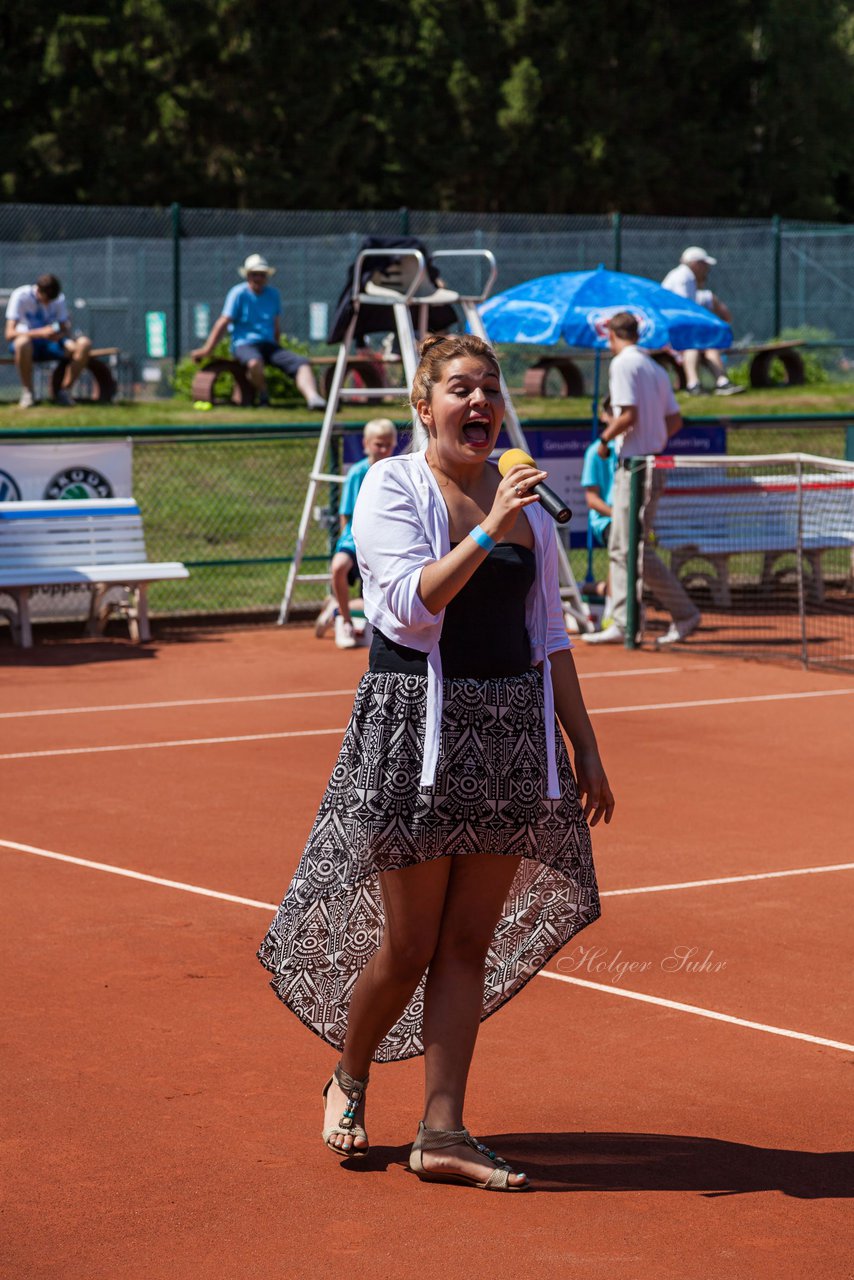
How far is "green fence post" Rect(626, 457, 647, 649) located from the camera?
13.7m

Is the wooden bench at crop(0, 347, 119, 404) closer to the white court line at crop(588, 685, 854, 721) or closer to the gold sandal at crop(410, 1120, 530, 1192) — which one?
the white court line at crop(588, 685, 854, 721)

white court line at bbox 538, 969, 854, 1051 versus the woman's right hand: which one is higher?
the woman's right hand

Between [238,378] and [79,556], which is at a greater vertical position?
[238,378]

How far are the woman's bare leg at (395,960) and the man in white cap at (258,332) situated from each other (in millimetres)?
15807

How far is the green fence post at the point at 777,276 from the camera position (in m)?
30.2

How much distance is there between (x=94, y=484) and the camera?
14.5 metres

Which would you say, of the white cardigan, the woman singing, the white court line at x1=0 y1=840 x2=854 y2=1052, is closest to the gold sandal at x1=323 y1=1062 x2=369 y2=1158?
the woman singing

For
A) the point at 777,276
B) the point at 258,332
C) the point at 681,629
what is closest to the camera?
the point at 681,629

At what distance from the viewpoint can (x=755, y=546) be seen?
50.2 feet

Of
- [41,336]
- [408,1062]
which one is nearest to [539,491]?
[408,1062]

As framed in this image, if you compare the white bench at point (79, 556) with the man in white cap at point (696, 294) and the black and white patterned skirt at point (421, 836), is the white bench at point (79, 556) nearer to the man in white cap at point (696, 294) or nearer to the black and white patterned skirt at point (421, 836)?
the man in white cap at point (696, 294)

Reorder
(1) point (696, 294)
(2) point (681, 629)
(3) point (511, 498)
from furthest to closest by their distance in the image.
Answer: (1) point (696, 294)
(2) point (681, 629)
(3) point (511, 498)

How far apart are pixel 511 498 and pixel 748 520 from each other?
453 inches

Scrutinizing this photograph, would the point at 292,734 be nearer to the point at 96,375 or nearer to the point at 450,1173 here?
the point at 450,1173
